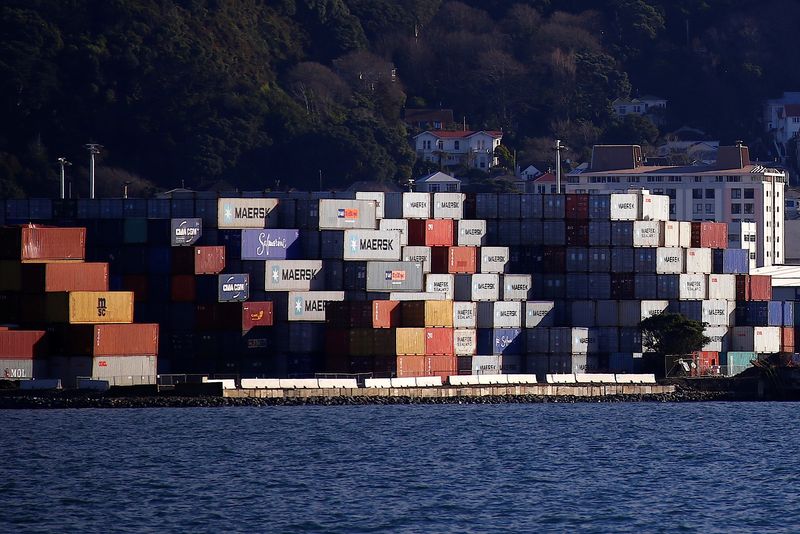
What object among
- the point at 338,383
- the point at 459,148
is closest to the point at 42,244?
the point at 338,383

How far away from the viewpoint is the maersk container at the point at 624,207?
97.4 meters

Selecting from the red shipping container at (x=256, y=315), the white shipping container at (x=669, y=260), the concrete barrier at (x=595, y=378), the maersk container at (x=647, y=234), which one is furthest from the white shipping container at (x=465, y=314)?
the white shipping container at (x=669, y=260)

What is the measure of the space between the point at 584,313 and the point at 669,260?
4827 mm

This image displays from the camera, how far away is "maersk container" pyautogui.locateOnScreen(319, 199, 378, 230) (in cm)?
9400

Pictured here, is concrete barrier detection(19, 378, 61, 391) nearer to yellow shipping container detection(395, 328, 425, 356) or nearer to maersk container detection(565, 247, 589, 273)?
yellow shipping container detection(395, 328, 425, 356)

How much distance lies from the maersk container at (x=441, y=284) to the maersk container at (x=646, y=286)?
8.64m

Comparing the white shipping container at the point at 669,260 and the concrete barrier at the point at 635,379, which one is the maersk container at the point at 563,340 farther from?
the white shipping container at the point at 669,260

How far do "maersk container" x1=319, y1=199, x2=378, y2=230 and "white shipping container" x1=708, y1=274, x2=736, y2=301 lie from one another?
15982 mm

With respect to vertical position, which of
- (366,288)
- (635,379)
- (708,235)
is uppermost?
(708,235)

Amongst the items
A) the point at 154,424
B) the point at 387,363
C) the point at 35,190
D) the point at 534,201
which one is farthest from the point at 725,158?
the point at 154,424

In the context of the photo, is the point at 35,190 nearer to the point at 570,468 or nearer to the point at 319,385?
the point at 319,385

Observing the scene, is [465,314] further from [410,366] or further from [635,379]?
[635,379]

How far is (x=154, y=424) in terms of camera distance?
7700cm

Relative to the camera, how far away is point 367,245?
9281cm
